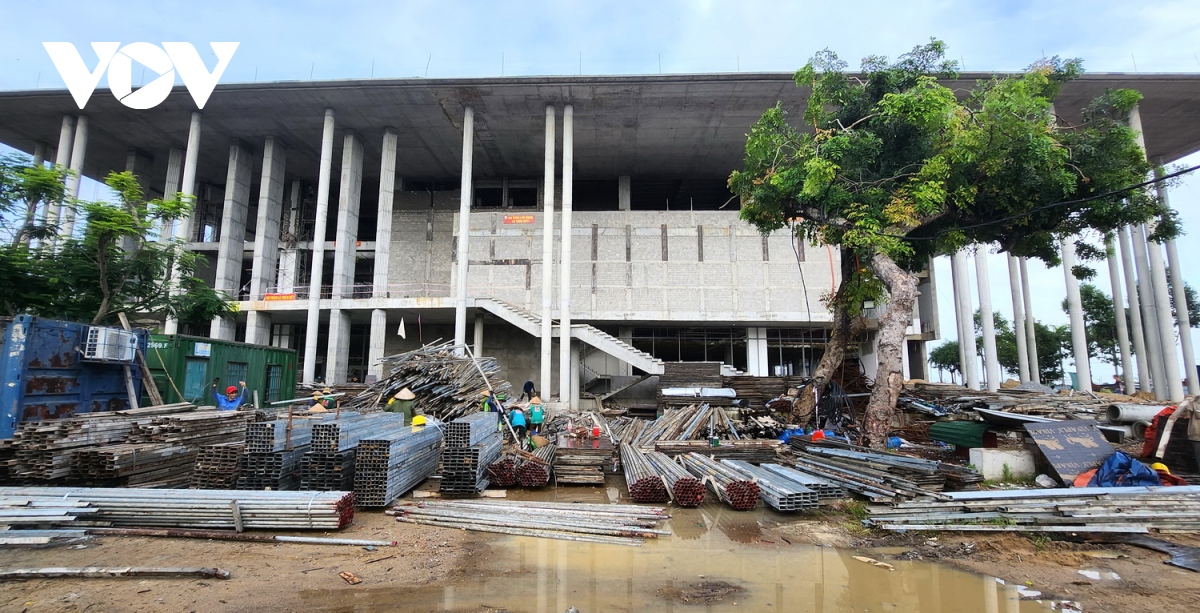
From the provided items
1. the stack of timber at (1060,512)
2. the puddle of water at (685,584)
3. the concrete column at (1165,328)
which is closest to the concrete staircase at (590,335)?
the stack of timber at (1060,512)

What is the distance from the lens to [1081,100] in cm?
2398

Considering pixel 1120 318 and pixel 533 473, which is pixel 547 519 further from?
pixel 1120 318

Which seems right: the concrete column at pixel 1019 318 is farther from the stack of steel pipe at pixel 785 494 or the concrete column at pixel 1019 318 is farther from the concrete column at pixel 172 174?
the concrete column at pixel 172 174

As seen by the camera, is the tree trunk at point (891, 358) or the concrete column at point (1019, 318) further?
the concrete column at point (1019, 318)

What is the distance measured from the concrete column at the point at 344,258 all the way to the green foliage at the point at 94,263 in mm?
10816

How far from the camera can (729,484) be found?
27.5ft

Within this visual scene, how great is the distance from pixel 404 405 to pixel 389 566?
8342mm

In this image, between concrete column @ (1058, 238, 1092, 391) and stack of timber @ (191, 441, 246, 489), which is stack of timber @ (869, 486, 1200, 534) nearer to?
stack of timber @ (191, 441, 246, 489)

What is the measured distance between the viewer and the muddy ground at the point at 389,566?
189 inches

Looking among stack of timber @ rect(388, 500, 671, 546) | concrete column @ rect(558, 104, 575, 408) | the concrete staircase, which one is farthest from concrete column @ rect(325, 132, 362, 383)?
stack of timber @ rect(388, 500, 671, 546)

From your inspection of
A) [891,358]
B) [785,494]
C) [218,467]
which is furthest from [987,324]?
[218,467]

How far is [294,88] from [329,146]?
8.76 ft

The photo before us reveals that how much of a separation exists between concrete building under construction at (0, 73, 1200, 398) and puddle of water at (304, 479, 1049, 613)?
16651mm

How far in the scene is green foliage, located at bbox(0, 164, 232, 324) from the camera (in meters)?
12.7
